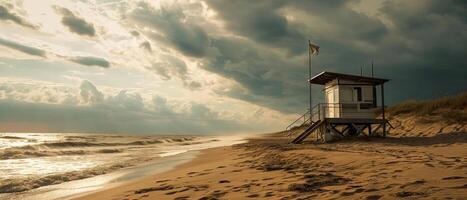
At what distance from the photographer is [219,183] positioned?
8.91 meters

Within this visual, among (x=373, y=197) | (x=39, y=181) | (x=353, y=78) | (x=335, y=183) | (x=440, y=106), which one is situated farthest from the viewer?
(x=440, y=106)

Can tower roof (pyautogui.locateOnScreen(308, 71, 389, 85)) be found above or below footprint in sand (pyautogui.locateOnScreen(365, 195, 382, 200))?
above

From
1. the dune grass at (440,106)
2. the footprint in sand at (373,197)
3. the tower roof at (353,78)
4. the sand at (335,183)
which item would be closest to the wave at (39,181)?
the sand at (335,183)

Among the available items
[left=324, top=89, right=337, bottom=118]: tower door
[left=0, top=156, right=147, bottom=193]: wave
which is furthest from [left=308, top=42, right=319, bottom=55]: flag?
[left=0, top=156, right=147, bottom=193]: wave

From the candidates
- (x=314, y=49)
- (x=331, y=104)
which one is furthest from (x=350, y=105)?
(x=314, y=49)

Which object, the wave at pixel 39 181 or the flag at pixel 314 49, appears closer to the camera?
the wave at pixel 39 181

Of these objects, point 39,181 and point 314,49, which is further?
point 314,49

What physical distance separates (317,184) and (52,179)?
11.0 m

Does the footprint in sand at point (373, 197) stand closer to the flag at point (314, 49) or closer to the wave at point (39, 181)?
the wave at point (39, 181)

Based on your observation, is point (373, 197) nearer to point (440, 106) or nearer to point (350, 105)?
point (350, 105)

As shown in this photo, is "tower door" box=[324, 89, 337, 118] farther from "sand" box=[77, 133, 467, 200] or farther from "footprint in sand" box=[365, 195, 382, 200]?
"footprint in sand" box=[365, 195, 382, 200]

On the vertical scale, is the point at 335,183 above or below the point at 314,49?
below

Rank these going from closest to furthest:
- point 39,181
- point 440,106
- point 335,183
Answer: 1. point 335,183
2. point 39,181
3. point 440,106

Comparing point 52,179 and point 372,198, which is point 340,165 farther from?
point 52,179
